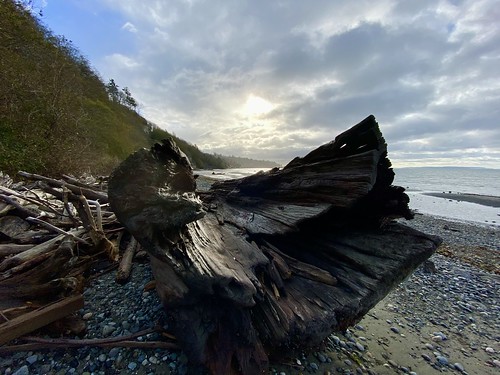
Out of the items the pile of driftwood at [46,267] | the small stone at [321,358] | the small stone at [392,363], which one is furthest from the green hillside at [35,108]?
the small stone at [392,363]

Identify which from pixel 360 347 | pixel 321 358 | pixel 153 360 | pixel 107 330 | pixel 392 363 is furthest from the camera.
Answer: pixel 360 347

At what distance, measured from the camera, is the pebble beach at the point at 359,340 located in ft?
7.02

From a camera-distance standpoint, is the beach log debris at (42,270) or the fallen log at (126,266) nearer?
the beach log debris at (42,270)

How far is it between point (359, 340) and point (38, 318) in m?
3.49

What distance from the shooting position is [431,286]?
17.9ft

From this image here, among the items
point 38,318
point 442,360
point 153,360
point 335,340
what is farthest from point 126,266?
point 442,360

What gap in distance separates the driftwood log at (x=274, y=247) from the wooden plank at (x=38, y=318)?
3.06 feet

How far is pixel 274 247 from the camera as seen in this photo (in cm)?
296

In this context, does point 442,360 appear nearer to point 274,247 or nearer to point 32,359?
point 274,247

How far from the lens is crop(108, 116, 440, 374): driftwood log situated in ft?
6.24

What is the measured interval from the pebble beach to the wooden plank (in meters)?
0.19

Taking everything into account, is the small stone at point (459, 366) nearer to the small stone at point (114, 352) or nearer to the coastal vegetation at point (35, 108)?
the small stone at point (114, 352)

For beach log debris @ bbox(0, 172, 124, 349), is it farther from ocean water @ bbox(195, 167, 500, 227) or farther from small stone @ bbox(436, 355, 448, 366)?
ocean water @ bbox(195, 167, 500, 227)

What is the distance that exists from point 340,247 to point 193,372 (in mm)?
1978
